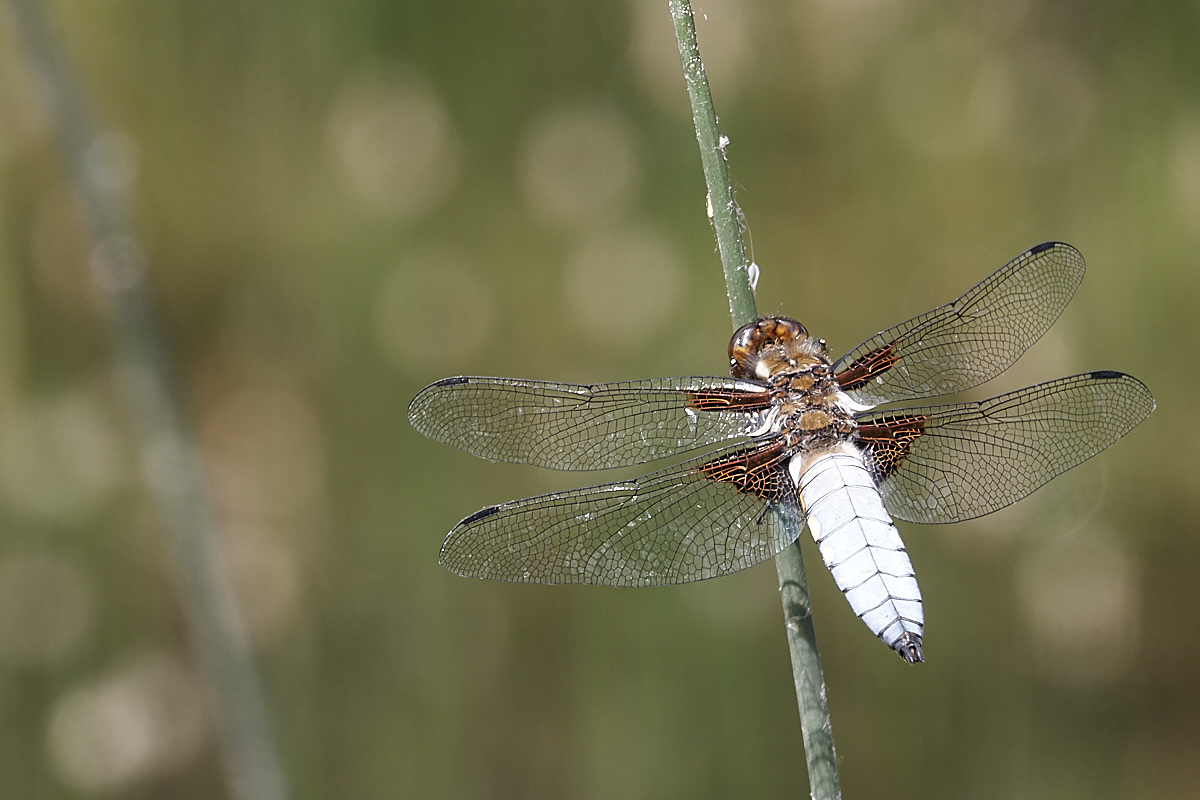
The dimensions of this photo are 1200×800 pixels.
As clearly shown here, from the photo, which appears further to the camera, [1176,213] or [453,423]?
[1176,213]

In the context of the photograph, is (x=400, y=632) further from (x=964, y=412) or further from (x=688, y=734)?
(x=964, y=412)

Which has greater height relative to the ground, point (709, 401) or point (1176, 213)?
point (1176, 213)

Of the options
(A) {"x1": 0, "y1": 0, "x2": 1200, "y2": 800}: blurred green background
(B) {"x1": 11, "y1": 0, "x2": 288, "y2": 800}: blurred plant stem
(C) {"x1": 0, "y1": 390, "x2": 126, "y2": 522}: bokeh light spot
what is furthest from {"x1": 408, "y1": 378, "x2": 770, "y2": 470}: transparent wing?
(C) {"x1": 0, "y1": 390, "x2": 126, "y2": 522}: bokeh light spot

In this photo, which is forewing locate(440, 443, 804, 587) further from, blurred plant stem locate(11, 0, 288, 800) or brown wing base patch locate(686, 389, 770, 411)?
blurred plant stem locate(11, 0, 288, 800)

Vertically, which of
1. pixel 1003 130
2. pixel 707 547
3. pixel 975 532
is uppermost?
pixel 1003 130

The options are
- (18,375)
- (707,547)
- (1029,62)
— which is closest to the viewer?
(707,547)

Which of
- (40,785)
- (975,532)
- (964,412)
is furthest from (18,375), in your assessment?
(975,532)
